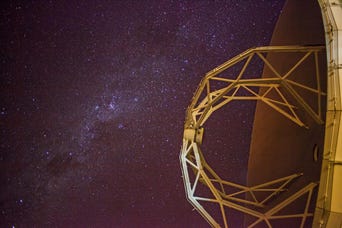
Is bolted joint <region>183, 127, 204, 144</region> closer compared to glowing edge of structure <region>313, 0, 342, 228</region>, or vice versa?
glowing edge of structure <region>313, 0, 342, 228</region>

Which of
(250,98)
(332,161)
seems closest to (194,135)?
(250,98)

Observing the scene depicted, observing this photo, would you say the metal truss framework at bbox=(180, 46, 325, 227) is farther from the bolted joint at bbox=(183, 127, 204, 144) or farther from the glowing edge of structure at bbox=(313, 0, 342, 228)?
the glowing edge of structure at bbox=(313, 0, 342, 228)

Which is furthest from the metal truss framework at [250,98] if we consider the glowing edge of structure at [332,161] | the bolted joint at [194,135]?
the glowing edge of structure at [332,161]

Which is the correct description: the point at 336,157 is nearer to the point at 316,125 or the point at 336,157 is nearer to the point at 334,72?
the point at 334,72

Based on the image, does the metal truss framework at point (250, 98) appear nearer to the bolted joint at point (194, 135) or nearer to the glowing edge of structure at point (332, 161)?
the bolted joint at point (194, 135)

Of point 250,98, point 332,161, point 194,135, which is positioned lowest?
point 194,135

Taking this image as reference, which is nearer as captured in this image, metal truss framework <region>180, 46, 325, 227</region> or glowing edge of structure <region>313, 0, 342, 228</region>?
glowing edge of structure <region>313, 0, 342, 228</region>

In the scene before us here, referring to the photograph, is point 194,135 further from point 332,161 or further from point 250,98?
point 332,161

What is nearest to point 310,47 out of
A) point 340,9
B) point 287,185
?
point 340,9

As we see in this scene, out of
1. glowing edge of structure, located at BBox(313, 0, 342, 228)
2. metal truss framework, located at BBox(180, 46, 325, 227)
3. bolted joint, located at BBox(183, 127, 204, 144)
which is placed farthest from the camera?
bolted joint, located at BBox(183, 127, 204, 144)

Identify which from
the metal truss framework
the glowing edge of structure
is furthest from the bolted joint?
the glowing edge of structure

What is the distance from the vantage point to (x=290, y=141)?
34.3 feet

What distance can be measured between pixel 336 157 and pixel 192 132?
4.58 m

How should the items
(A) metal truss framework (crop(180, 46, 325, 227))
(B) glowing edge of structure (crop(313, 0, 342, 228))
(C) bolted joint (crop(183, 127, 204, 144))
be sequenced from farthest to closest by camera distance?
(C) bolted joint (crop(183, 127, 204, 144)) < (A) metal truss framework (crop(180, 46, 325, 227)) < (B) glowing edge of structure (crop(313, 0, 342, 228))
